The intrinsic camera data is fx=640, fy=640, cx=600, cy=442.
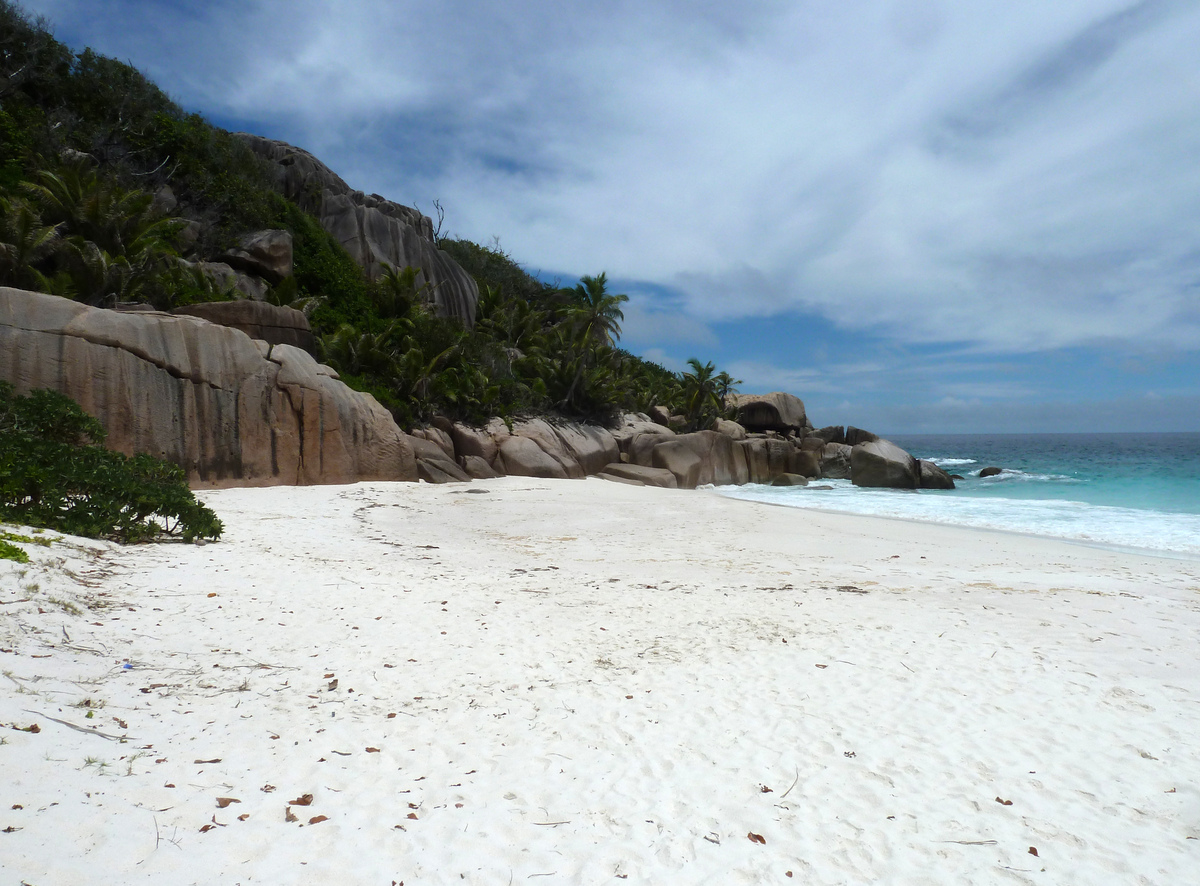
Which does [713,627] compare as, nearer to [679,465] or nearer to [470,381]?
[470,381]

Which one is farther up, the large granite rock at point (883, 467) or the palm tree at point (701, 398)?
the palm tree at point (701, 398)

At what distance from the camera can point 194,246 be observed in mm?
24906

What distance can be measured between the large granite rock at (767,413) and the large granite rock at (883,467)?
12489 millimetres

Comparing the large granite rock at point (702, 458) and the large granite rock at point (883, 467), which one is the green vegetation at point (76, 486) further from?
the large granite rock at point (883, 467)

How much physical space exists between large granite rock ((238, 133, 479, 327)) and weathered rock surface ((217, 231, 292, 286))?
290 inches

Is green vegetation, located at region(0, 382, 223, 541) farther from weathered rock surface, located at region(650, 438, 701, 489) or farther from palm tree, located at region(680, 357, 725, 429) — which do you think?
palm tree, located at region(680, 357, 725, 429)

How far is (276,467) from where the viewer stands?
16.8 metres

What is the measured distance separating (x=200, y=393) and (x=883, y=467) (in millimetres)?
30833

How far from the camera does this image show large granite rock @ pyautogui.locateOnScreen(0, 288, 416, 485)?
42.5 feet

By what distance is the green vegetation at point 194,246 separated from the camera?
1783 centimetres

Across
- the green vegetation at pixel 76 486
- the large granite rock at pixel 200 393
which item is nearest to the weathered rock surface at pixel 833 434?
the large granite rock at pixel 200 393

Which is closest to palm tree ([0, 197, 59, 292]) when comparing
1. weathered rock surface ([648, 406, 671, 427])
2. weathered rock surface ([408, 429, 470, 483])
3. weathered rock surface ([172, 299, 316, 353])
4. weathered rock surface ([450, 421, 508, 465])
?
weathered rock surface ([172, 299, 316, 353])

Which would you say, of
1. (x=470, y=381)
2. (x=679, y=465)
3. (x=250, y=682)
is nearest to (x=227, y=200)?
(x=470, y=381)

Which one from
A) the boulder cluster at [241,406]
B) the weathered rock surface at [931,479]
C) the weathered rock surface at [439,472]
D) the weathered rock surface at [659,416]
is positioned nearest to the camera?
the boulder cluster at [241,406]
